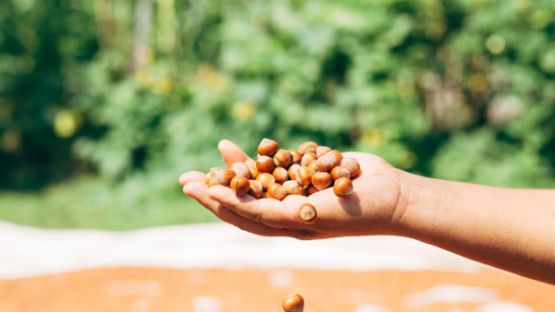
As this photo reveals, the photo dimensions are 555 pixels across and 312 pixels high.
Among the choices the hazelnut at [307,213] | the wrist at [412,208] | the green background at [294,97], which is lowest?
the hazelnut at [307,213]

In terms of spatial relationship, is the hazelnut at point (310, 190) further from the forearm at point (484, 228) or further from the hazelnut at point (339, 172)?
the forearm at point (484, 228)

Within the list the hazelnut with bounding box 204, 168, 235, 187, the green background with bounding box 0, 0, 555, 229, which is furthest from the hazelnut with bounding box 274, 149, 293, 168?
the green background with bounding box 0, 0, 555, 229

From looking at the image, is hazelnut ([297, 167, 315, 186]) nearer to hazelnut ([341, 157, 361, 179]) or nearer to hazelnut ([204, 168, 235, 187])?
hazelnut ([341, 157, 361, 179])

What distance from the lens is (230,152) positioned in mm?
2275

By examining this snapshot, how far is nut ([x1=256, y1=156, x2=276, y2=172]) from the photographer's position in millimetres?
2213

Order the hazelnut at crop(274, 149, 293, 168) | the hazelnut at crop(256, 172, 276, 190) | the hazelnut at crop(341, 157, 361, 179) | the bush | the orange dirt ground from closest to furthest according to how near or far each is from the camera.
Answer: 1. the hazelnut at crop(341, 157, 361, 179)
2. the hazelnut at crop(256, 172, 276, 190)
3. the hazelnut at crop(274, 149, 293, 168)
4. the orange dirt ground
5. the bush

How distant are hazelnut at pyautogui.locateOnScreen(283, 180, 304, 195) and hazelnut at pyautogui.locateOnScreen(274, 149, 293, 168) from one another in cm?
17

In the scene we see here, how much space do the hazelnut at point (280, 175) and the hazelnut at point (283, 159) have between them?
5cm

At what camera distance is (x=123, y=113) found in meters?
5.14

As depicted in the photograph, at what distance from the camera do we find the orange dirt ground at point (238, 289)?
9.97ft

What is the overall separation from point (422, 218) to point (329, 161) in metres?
0.36

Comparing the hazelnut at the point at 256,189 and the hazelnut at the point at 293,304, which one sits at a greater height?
the hazelnut at the point at 256,189

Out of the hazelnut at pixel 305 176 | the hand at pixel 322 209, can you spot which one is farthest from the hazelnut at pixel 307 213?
the hazelnut at pixel 305 176

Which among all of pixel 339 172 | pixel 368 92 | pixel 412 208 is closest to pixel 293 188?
pixel 339 172
